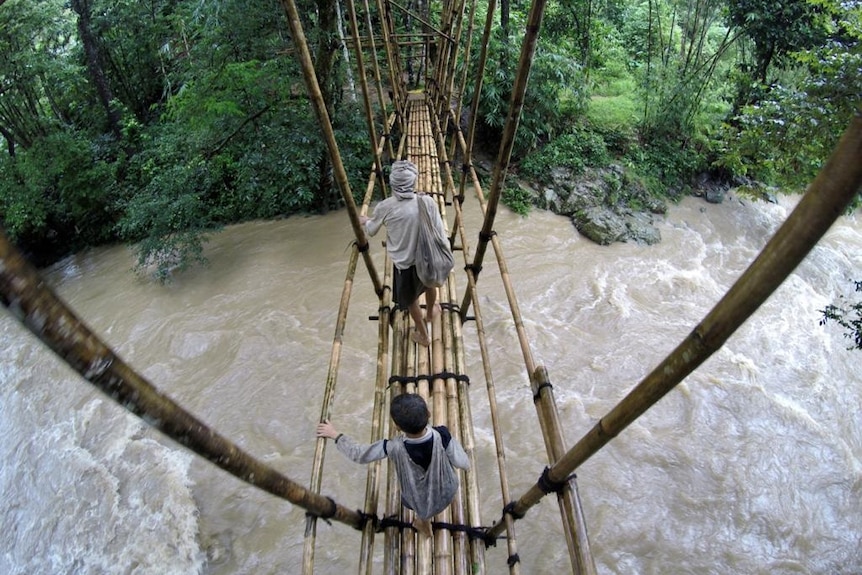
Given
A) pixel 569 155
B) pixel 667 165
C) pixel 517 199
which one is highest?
pixel 569 155

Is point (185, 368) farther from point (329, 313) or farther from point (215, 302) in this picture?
point (329, 313)

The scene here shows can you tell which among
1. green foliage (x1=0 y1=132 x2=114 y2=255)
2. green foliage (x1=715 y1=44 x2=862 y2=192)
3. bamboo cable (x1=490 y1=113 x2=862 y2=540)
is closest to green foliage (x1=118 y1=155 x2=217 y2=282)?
green foliage (x1=0 y1=132 x2=114 y2=255)

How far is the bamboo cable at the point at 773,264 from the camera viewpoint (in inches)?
20.3

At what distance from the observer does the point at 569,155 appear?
6672 millimetres

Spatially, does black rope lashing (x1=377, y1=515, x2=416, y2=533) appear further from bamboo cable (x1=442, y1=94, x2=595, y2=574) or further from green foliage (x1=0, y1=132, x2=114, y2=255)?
green foliage (x1=0, y1=132, x2=114, y2=255)

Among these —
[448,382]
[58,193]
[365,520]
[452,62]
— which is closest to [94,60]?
[58,193]

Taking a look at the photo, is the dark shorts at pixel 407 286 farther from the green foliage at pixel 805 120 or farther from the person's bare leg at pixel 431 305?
the green foliage at pixel 805 120

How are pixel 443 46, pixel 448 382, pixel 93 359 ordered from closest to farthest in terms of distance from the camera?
pixel 93 359 → pixel 448 382 → pixel 443 46

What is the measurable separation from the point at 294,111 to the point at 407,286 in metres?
3.73

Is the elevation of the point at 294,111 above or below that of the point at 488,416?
above

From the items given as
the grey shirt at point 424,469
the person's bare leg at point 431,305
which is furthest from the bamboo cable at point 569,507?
the person's bare leg at point 431,305

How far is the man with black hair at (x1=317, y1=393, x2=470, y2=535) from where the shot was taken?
1.41 meters

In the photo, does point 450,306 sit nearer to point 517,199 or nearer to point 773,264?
point 773,264

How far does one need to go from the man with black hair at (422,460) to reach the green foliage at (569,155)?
5.66 metres
